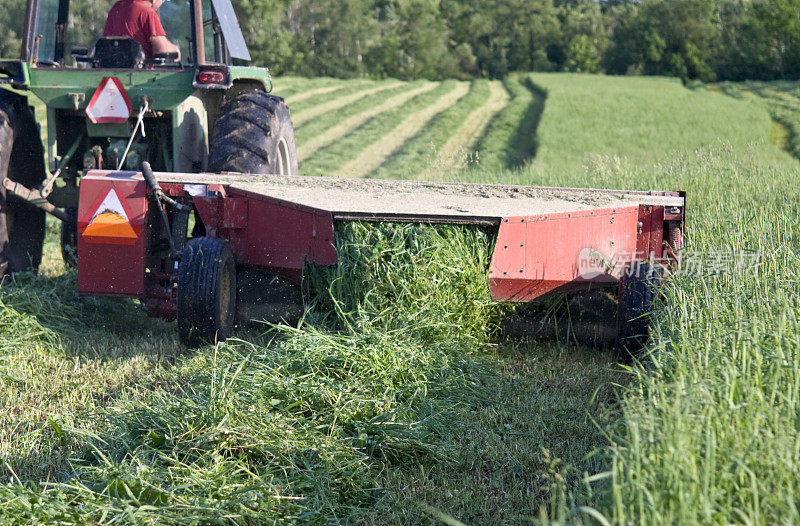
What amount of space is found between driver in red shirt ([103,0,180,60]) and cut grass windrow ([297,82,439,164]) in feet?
28.4

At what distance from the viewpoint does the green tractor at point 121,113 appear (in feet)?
17.1

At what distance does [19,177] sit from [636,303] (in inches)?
161

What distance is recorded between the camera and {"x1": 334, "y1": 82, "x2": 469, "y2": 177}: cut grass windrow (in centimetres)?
1576

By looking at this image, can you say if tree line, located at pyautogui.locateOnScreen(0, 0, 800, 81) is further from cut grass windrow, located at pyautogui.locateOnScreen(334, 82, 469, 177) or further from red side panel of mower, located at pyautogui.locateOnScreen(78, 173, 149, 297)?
red side panel of mower, located at pyautogui.locateOnScreen(78, 173, 149, 297)

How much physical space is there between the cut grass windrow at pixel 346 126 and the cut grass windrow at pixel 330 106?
1.08m

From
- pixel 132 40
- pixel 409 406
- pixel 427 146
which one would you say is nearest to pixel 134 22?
pixel 132 40

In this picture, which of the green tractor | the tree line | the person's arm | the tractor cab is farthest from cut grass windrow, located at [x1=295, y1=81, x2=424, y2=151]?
the person's arm

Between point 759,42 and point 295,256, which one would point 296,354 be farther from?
point 759,42

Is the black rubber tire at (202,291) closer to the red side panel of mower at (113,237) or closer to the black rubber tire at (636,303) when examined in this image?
the red side panel of mower at (113,237)

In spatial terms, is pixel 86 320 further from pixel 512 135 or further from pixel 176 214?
pixel 512 135

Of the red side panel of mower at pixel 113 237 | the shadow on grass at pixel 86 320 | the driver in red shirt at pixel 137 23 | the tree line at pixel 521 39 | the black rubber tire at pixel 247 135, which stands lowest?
the shadow on grass at pixel 86 320

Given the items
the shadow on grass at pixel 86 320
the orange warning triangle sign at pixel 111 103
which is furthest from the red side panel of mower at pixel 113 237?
the orange warning triangle sign at pixel 111 103

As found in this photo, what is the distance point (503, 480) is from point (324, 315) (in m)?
1.55

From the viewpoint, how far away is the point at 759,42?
50156mm
